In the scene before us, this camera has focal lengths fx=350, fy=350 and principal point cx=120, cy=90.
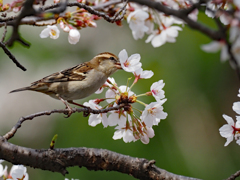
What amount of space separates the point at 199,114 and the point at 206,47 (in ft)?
12.0

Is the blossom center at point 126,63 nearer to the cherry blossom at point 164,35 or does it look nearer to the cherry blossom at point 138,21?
the cherry blossom at point 138,21

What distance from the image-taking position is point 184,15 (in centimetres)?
56

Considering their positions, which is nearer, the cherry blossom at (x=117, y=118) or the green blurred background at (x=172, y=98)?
the cherry blossom at (x=117, y=118)

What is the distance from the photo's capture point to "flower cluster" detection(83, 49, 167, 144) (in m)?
1.34

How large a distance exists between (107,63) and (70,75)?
0.22 metres

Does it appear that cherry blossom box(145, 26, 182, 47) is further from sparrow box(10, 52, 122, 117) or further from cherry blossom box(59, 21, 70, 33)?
cherry blossom box(59, 21, 70, 33)

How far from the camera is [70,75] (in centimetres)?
196

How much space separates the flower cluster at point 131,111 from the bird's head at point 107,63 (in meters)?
0.37

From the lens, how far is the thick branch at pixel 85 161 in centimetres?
125

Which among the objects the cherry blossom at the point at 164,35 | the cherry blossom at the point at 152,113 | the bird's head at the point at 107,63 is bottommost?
the bird's head at the point at 107,63

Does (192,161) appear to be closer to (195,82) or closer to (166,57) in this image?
(195,82)

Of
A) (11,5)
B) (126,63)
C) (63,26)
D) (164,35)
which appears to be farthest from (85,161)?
(164,35)

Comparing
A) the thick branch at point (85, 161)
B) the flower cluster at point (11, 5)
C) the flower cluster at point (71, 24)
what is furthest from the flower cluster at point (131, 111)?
the flower cluster at point (11, 5)

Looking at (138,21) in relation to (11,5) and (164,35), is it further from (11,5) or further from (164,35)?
(11,5)
